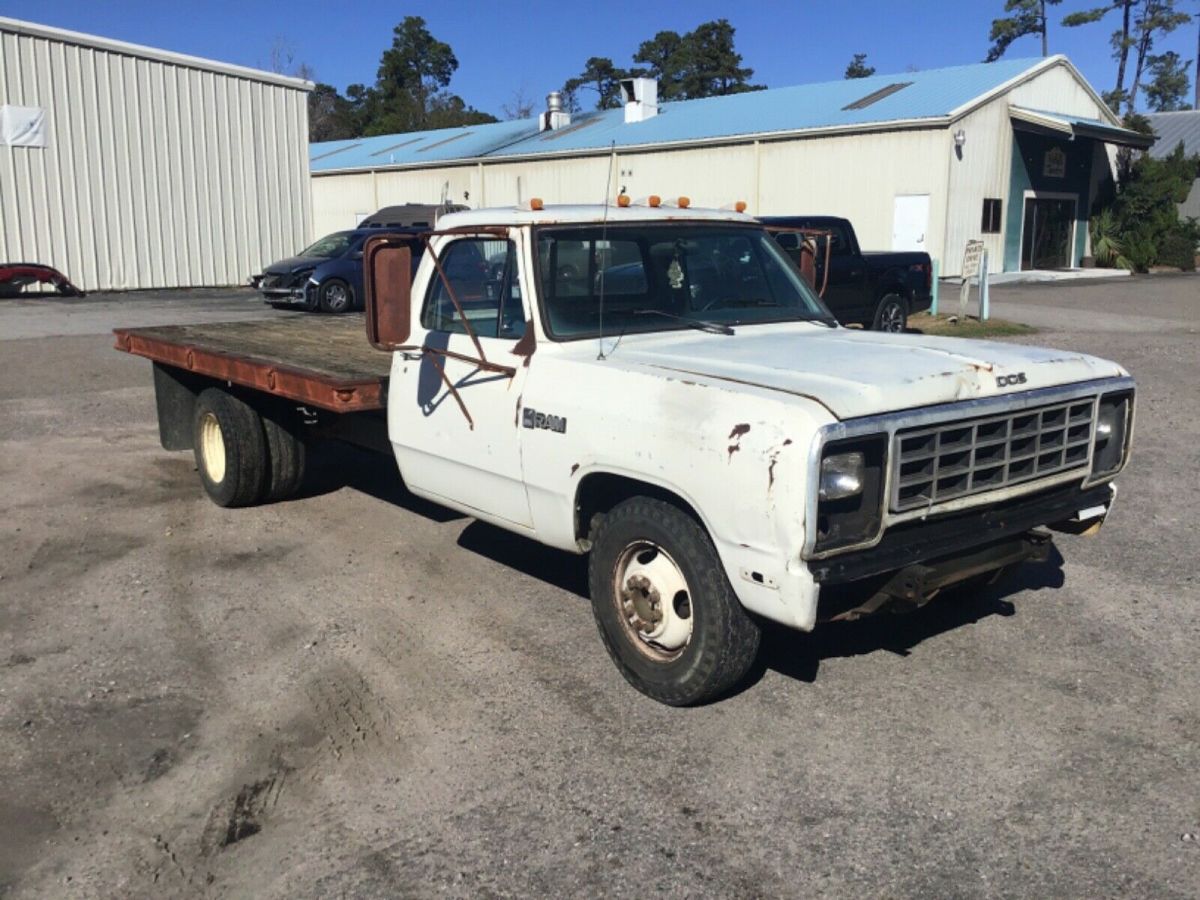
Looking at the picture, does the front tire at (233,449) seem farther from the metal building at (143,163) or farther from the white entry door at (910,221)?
the white entry door at (910,221)

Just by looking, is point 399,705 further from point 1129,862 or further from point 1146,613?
point 1146,613

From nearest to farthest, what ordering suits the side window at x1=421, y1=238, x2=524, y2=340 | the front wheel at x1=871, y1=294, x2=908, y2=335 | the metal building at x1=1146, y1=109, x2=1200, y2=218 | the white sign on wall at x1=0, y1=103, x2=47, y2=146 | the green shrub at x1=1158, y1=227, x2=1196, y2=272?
the side window at x1=421, y1=238, x2=524, y2=340, the front wheel at x1=871, y1=294, x2=908, y2=335, the white sign on wall at x1=0, y1=103, x2=47, y2=146, the green shrub at x1=1158, y1=227, x2=1196, y2=272, the metal building at x1=1146, y1=109, x2=1200, y2=218

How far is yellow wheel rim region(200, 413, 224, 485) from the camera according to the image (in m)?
7.78

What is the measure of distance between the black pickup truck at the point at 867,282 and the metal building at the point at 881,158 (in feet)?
40.3

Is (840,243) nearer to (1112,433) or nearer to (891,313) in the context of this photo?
→ (891,313)

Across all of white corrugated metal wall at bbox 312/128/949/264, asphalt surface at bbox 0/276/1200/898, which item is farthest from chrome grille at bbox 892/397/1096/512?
white corrugated metal wall at bbox 312/128/949/264

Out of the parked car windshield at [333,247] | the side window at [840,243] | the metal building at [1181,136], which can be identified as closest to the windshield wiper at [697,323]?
the side window at [840,243]

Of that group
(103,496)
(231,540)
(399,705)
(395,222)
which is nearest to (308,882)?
(399,705)

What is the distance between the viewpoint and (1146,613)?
565 cm

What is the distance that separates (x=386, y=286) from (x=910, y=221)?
1093 inches

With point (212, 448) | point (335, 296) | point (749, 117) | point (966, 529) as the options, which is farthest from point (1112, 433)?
point (749, 117)

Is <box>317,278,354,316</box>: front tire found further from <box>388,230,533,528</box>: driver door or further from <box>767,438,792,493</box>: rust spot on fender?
<box>767,438,792,493</box>: rust spot on fender

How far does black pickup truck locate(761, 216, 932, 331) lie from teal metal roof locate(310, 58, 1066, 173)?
47.4 feet

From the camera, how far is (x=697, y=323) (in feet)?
17.8
